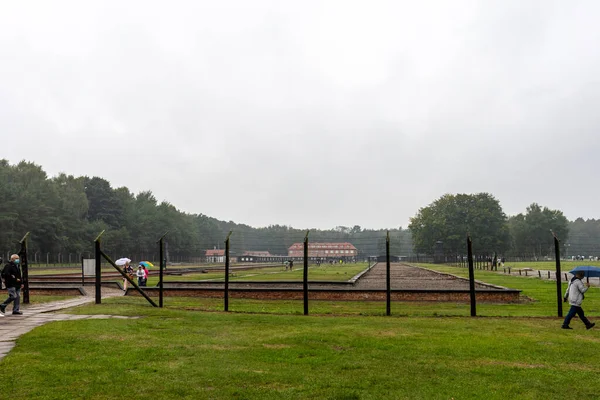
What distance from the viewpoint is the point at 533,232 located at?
134125 mm

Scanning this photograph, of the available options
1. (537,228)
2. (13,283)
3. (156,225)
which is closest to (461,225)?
(537,228)

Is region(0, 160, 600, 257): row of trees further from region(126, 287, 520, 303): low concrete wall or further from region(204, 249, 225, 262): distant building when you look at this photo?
region(126, 287, 520, 303): low concrete wall

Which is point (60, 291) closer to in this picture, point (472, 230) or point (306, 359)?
point (306, 359)

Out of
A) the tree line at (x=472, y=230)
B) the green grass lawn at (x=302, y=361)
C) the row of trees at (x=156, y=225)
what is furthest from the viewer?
the tree line at (x=472, y=230)

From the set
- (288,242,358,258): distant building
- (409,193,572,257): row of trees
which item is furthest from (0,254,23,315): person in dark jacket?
(409,193,572,257): row of trees

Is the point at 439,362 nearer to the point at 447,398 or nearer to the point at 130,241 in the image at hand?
the point at 447,398

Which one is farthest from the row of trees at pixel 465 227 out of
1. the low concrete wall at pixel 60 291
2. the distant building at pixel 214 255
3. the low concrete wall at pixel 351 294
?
the low concrete wall at pixel 60 291

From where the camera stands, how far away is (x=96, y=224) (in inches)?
3494

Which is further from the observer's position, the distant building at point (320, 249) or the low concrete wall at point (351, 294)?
the distant building at point (320, 249)

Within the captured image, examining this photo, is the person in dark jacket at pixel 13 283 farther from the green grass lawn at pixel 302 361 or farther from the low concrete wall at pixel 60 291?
the low concrete wall at pixel 60 291

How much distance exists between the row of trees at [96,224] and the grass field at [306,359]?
24240 mm

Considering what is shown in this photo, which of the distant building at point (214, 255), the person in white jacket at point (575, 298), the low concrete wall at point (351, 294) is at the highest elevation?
the person in white jacket at point (575, 298)

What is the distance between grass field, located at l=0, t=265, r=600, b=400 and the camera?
6.27 meters

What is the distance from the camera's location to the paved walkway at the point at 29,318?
9.66m
